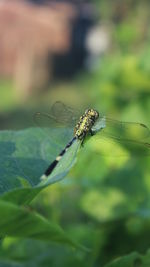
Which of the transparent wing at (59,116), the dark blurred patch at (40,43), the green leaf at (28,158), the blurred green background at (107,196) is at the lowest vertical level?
the dark blurred patch at (40,43)

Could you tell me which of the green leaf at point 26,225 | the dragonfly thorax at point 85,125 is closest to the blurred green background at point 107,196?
the dragonfly thorax at point 85,125

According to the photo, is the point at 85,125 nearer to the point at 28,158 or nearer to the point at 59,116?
the point at 28,158

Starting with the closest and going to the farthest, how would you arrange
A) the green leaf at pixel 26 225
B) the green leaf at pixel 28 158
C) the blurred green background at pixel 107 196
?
the green leaf at pixel 26 225 < the green leaf at pixel 28 158 < the blurred green background at pixel 107 196

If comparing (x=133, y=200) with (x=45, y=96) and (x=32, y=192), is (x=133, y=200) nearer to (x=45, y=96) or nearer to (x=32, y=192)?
(x=32, y=192)

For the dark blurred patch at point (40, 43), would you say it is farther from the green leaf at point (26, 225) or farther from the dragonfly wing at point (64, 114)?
the green leaf at point (26, 225)

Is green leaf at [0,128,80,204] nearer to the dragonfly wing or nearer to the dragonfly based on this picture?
the dragonfly

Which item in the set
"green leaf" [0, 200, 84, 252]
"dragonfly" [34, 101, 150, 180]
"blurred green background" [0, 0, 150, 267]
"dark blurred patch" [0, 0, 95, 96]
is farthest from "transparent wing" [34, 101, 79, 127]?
"dark blurred patch" [0, 0, 95, 96]
